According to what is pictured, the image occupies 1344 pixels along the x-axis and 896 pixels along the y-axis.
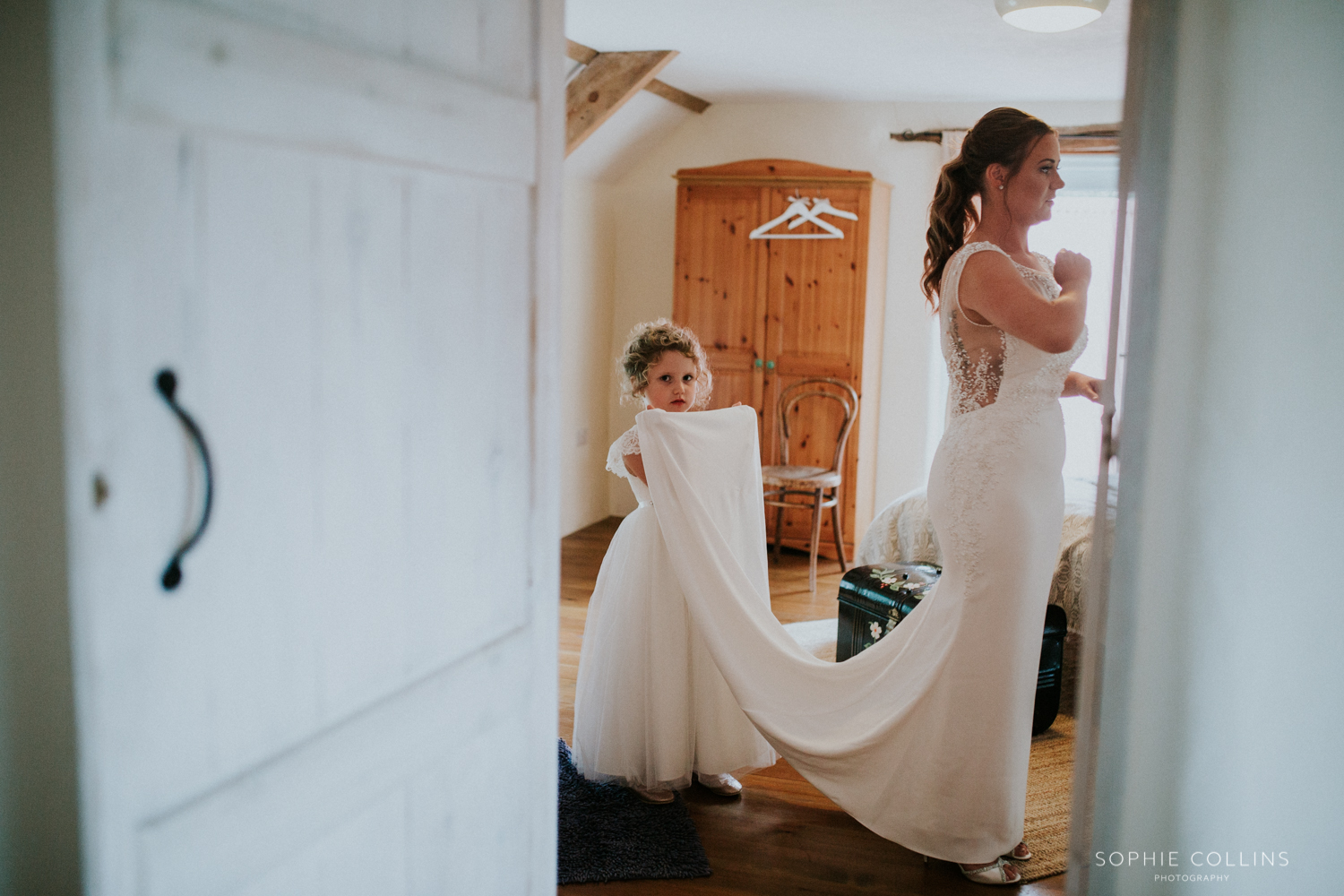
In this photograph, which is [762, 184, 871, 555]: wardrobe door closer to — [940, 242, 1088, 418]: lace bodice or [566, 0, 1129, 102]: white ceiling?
[566, 0, 1129, 102]: white ceiling

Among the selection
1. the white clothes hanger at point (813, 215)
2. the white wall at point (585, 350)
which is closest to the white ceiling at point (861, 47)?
the white clothes hanger at point (813, 215)

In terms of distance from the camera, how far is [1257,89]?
134 cm

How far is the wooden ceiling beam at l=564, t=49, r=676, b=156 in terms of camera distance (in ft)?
13.6

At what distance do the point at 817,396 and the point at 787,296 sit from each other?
0.53 meters

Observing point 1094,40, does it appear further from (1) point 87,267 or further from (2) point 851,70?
(1) point 87,267

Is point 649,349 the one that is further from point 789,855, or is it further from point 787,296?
point 787,296

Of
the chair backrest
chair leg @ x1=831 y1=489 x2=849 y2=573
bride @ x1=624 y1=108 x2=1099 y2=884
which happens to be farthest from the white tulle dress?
the chair backrest

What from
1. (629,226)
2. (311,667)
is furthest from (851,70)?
(311,667)

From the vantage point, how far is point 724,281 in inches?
199

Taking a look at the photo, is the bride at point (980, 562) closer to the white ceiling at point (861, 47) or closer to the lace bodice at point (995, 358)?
the lace bodice at point (995, 358)

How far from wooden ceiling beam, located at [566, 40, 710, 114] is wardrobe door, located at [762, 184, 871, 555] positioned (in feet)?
2.42

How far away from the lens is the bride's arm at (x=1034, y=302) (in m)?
1.96

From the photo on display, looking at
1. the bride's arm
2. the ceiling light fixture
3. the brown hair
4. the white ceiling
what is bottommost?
the bride's arm

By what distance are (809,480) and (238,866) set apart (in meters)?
3.85
